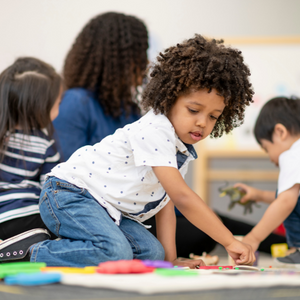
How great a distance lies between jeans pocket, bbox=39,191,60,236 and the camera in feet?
3.15

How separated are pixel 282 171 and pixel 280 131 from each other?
0.17 m

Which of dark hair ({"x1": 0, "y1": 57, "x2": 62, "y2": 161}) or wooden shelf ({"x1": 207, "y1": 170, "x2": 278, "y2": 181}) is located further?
wooden shelf ({"x1": 207, "y1": 170, "x2": 278, "y2": 181})

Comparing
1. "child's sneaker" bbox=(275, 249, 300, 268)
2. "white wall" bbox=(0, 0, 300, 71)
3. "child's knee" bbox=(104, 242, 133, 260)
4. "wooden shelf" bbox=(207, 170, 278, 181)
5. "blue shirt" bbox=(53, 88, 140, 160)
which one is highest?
"white wall" bbox=(0, 0, 300, 71)

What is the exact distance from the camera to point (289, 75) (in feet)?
8.19

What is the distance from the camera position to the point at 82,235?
3.02 feet

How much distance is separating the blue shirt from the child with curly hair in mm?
416

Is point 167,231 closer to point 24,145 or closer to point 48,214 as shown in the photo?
point 48,214

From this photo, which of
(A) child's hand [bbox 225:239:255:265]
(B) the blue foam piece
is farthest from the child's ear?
(B) the blue foam piece

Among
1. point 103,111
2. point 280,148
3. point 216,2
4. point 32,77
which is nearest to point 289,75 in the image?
point 216,2

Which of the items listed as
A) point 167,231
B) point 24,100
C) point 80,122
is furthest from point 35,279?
point 80,122

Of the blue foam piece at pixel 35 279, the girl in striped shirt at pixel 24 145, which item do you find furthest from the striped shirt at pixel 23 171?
the blue foam piece at pixel 35 279

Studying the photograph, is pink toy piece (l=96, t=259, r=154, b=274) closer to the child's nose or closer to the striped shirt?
the child's nose

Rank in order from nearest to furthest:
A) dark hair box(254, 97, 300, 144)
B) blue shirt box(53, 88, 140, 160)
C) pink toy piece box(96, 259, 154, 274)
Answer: pink toy piece box(96, 259, 154, 274) → dark hair box(254, 97, 300, 144) → blue shirt box(53, 88, 140, 160)

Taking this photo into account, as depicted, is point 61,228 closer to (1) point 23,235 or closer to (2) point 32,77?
(1) point 23,235
